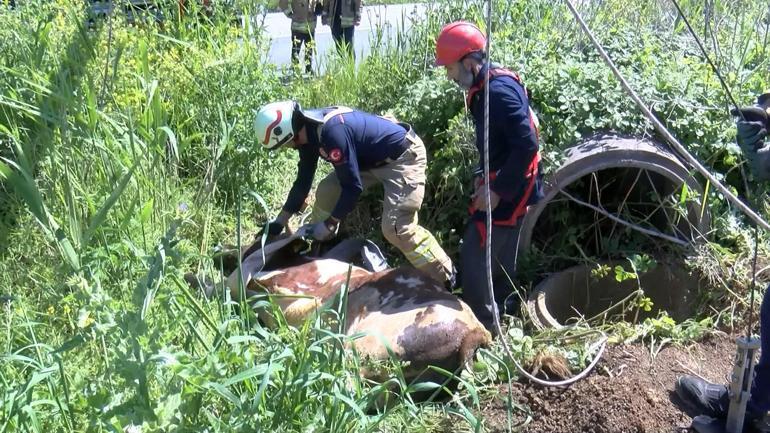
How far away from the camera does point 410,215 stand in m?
4.34

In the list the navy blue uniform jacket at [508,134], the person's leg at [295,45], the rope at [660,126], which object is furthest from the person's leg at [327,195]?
the rope at [660,126]

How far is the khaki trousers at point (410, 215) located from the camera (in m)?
4.27

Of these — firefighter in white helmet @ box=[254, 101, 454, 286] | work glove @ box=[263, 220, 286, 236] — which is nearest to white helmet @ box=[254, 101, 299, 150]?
firefighter in white helmet @ box=[254, 101, 454, 286]

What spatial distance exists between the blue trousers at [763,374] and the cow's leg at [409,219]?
174cm

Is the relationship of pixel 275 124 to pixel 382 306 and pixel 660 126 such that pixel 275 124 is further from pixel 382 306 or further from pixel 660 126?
pixel 660 126

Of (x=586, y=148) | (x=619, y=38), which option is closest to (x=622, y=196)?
(x=586, y=148)

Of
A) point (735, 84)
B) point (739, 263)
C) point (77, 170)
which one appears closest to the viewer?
point (77, 170)

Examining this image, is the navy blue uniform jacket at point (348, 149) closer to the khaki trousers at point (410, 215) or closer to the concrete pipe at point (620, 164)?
the khaki trousers at point (410, 215)

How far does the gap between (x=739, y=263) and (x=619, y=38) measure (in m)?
1.75

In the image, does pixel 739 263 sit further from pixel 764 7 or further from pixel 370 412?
pixel 764 7

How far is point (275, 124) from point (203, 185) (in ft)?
2.05

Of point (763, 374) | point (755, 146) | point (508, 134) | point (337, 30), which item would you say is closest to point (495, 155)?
point (508, 134)

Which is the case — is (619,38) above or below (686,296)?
above

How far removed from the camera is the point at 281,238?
4258 mm
